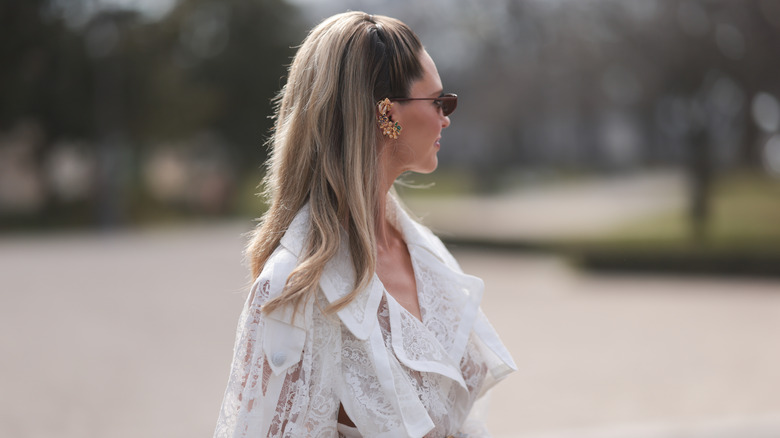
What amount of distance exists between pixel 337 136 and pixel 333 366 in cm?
52

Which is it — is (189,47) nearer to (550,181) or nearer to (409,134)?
(550,181)

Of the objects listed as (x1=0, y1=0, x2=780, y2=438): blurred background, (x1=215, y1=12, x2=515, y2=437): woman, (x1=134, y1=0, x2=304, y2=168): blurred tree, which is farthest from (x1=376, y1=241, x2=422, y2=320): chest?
(x1=134, y1=0, x2=304, y2=168): blurred tree

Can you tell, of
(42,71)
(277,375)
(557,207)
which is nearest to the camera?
(277,375)

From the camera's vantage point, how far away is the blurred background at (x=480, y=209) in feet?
23.8

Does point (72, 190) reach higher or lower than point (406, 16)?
lower

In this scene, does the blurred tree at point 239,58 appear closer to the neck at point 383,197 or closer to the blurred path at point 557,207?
the blurred path at point 557,207

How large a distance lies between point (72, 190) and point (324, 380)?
98.6 ft

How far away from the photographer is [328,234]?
5.84ft

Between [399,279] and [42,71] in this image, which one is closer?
[399,279]

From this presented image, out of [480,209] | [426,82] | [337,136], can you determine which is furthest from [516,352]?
[480,209]

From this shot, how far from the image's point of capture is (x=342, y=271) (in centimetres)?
183

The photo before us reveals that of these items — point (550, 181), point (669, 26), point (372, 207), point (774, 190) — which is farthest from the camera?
point (550, 181)

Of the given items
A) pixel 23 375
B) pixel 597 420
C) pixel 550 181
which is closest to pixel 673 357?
pixel 597 420

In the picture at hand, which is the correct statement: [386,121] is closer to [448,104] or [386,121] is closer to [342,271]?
[448,104]
